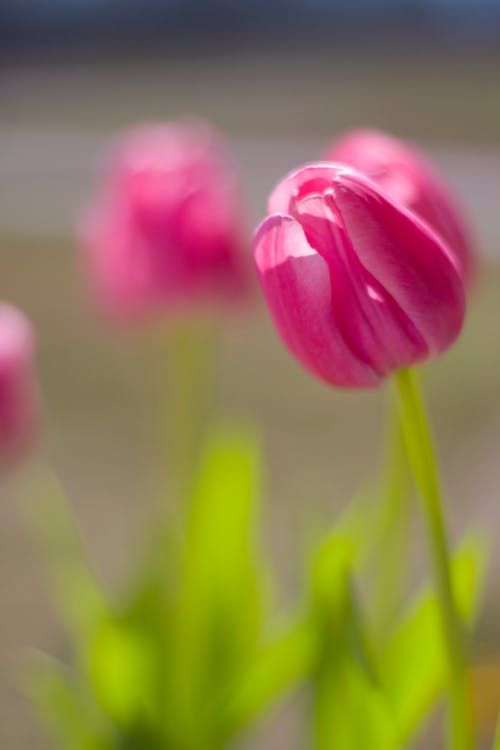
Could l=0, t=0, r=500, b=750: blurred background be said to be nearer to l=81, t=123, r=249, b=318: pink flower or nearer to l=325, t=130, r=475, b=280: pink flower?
l=81, t=123, r=249, b=318: pink flower

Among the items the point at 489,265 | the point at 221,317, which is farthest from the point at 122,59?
the point at 221,317

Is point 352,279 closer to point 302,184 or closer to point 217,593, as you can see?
point 302,184

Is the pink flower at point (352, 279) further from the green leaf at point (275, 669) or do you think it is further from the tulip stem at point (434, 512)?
the green leaf at point (275, 669)

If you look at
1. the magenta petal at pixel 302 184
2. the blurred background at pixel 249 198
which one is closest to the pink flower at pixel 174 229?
the blurred background at pixel 249 198

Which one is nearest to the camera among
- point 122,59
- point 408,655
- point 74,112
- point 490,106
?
point 408,655

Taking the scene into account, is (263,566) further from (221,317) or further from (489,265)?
(489,265)

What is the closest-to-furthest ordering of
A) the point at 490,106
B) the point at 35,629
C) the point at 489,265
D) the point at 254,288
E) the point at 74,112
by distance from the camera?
the point at 254,288 → the point at 35,629 → the point at 489,265 → the point at 490,106 → the point at 74,112

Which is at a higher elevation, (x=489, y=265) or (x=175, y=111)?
(x=175, y=111)
